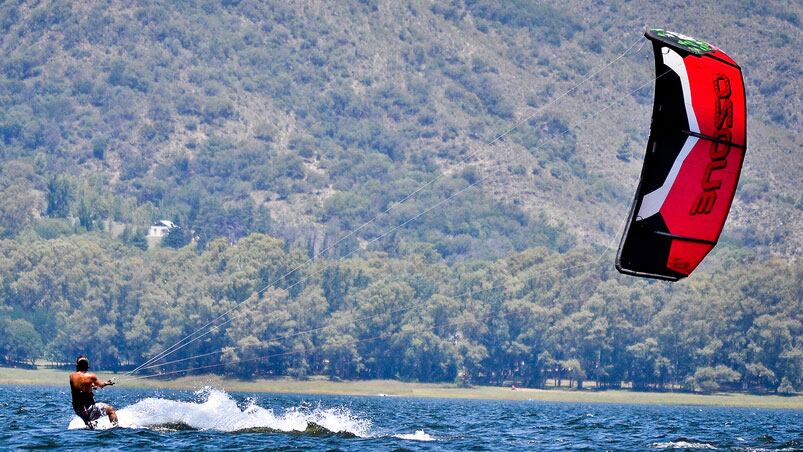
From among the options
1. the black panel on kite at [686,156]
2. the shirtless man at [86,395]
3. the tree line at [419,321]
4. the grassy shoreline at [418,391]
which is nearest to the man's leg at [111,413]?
the shirtless man at [86,395]

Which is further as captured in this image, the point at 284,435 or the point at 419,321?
the point at 419,321

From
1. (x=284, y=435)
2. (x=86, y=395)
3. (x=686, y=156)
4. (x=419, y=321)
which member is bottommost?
(x=284, y=435)

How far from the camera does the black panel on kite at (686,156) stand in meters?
41.7

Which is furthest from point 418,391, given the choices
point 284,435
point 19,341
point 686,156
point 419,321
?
point 686,156

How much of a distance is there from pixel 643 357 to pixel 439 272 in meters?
32.8

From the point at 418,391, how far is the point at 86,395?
11690 cm

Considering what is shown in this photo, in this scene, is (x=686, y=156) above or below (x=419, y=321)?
below

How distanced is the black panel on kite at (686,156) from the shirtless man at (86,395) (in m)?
14.9

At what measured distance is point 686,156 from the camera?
41.8 meters

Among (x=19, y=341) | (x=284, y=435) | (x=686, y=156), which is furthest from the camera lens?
(x=19, y=341)

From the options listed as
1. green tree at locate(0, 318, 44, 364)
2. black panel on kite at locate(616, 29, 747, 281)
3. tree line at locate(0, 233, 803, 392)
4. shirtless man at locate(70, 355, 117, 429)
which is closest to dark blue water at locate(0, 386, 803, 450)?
shirtless man at locate(70, 355, 117, 429)

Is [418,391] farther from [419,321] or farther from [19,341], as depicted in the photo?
[19,341]

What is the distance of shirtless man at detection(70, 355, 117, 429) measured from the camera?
44.2 metres

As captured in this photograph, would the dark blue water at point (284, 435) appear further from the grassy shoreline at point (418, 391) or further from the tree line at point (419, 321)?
the tree line at point (419, 321)
